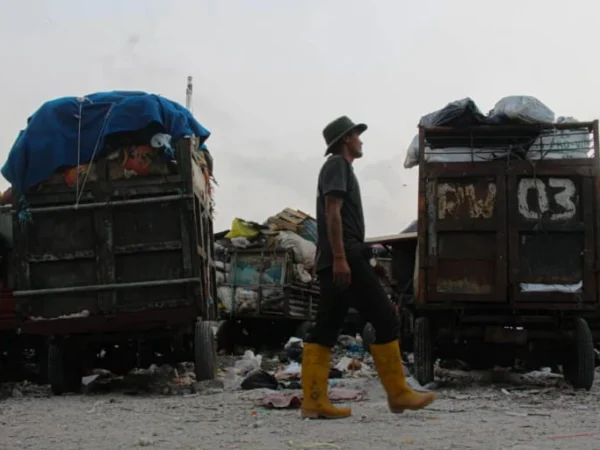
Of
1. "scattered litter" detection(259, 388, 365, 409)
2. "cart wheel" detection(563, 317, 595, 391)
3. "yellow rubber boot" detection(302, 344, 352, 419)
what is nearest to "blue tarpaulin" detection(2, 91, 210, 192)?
"scattered litter" detection(259, 388, 365, 409)

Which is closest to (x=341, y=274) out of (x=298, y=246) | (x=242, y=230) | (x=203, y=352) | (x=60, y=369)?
(x=203, y=352)

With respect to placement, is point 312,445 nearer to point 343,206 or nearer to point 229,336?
point 343,206

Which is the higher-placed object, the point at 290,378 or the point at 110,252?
the point at 110,252

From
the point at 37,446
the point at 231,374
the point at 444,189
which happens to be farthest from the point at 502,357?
the point at 37,446

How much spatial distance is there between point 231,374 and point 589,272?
14.3ft

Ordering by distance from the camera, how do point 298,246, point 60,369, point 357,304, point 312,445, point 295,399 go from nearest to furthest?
1. point 312,445
2. point 357,304
3. point 295,399
4. point 60,369
5. point 298,246

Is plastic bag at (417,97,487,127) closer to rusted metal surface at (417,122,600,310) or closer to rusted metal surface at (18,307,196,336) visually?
rusted metal surface at (417,122,600,310)

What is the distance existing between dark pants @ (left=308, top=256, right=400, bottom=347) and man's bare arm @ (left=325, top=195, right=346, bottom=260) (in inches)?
6.0

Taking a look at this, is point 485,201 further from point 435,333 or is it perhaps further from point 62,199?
point 62,199

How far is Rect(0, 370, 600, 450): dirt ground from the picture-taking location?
4.82 metres

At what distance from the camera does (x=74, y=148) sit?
8.44 meters

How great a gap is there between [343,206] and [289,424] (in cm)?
142

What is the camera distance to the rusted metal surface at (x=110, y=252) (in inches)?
325

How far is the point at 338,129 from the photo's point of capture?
5824 millimetres
